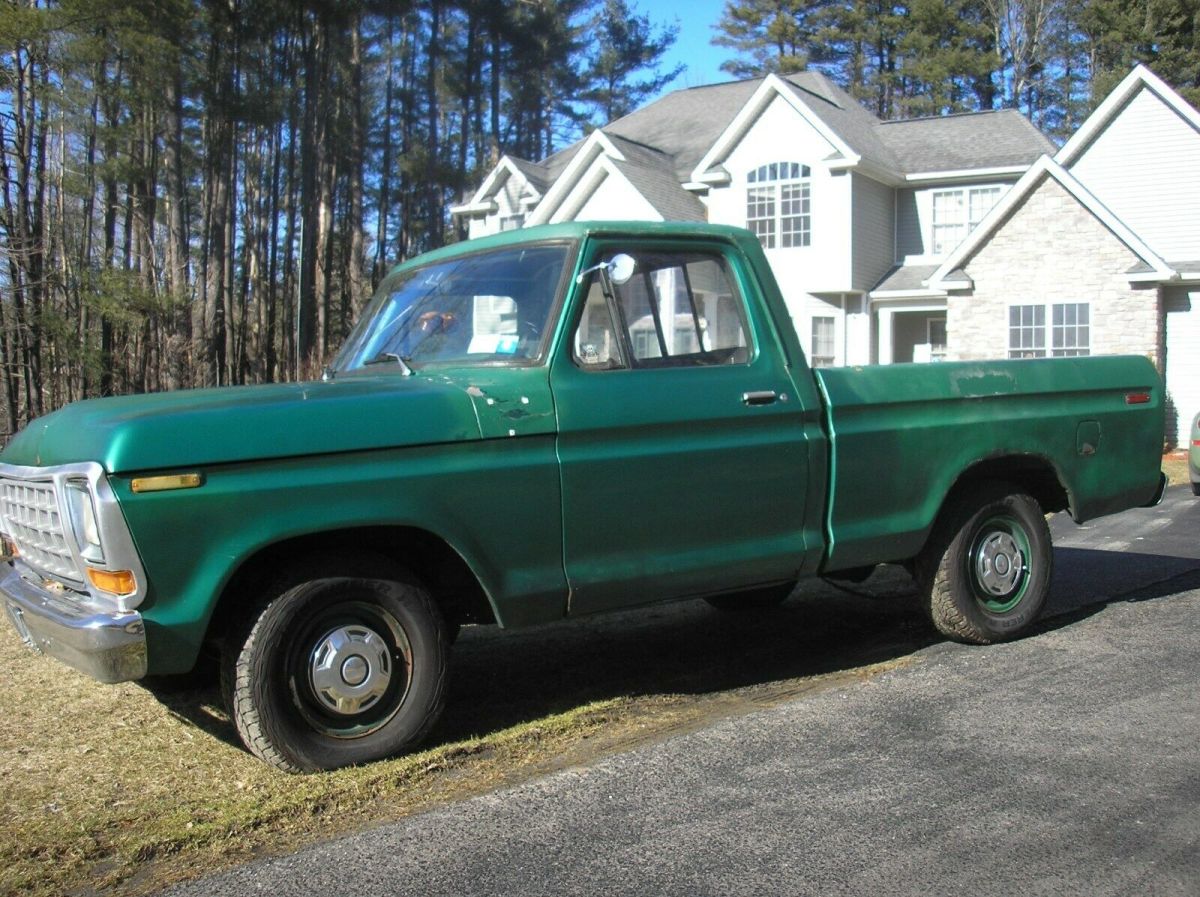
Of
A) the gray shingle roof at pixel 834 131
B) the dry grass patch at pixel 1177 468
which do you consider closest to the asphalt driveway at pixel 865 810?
the dry grass patch at pixel 1177 468

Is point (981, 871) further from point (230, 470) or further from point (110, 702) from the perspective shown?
point (110, 702)

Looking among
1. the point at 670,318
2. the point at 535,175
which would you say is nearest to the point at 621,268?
the point at 670,318

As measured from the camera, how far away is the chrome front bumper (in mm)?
3926

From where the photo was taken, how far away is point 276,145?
134 feet

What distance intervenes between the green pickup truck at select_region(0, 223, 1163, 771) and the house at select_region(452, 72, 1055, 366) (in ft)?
61.3

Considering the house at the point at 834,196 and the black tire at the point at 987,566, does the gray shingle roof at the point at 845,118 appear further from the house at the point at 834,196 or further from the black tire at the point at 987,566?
the black tire at the point at 987,566

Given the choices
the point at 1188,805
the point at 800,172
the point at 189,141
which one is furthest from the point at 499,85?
the point at 1188,805

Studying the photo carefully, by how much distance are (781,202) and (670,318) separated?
66.8ft

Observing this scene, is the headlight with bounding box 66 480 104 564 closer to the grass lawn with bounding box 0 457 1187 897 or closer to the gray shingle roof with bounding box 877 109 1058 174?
the grass lawn with bounding box 0 457 1187 897

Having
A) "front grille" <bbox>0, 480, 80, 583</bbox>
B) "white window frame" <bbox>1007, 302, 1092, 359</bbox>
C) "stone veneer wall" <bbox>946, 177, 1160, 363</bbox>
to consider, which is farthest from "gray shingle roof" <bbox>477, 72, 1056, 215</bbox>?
"front grille" <bbox>0, 480, 80, 583</bbox>

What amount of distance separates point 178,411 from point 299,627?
883 mm

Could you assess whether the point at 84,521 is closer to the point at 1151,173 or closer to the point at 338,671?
the point at 338,671

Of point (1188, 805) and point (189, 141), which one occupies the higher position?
point (189, 141)

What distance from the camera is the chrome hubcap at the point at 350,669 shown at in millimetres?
4328
